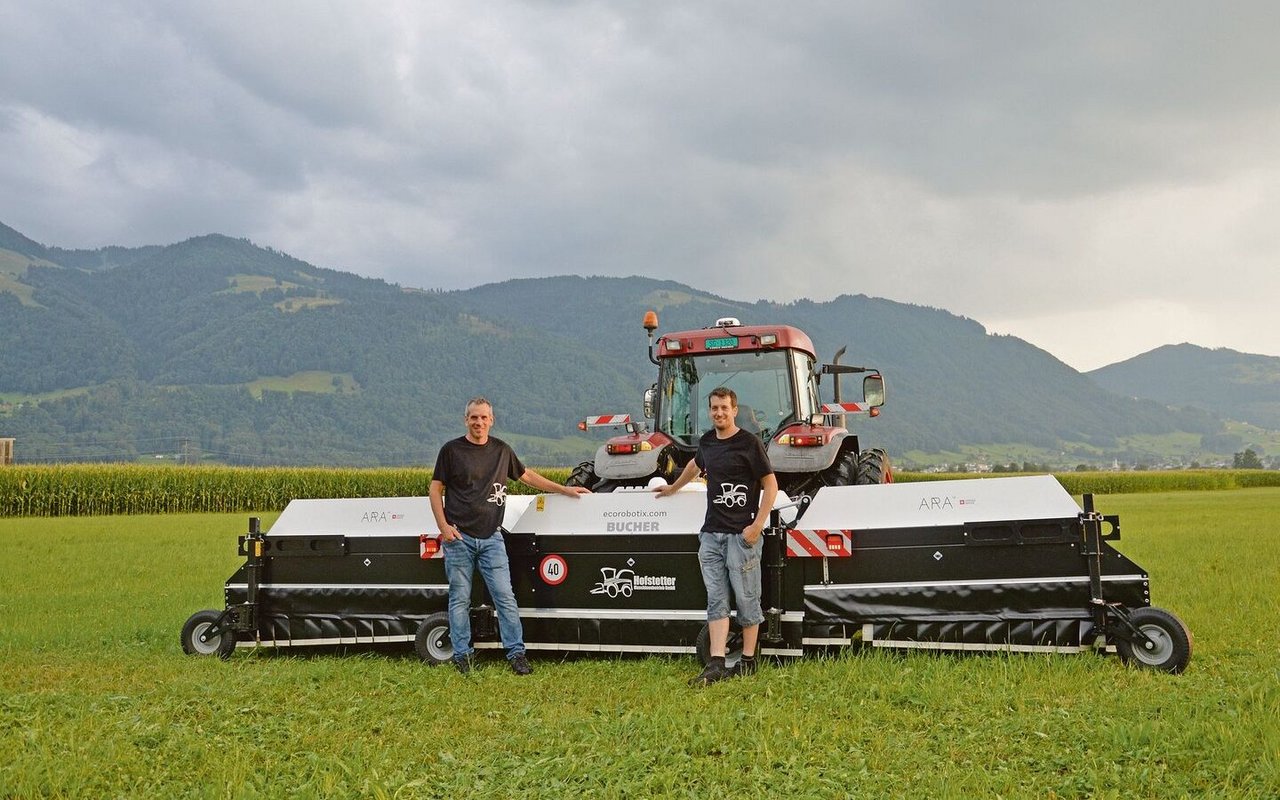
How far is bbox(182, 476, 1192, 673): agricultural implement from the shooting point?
6.93m

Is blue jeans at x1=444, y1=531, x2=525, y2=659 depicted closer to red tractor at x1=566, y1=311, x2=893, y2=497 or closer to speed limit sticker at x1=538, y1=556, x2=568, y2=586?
speed limit sticker at x1=538, y1=556, x2=568, y2=586

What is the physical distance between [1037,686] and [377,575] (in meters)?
4.81

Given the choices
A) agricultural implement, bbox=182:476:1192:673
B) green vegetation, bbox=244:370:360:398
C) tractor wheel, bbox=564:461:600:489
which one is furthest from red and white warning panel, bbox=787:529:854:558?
green vegetation, bbox=244:370:360:398

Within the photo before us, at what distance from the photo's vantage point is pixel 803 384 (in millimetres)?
10578

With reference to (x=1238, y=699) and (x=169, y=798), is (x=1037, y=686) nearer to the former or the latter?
(x=1238, y=699)

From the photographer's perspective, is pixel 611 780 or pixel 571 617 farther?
pixel 571 617

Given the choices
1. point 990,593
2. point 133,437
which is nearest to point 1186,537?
point 990,593

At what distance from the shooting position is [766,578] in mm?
7430

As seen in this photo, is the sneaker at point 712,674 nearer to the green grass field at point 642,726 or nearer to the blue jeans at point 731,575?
the green grass field at point 642,726

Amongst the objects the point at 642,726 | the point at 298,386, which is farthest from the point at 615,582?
the point at 298,386

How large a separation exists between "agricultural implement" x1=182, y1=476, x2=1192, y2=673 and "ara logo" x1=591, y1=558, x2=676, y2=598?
0.03 ft

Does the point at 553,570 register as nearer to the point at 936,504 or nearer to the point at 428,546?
the point at 428,546

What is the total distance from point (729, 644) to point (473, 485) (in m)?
2.15

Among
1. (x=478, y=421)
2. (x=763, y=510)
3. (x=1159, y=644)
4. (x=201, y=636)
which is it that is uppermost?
(x=478, y=421)
